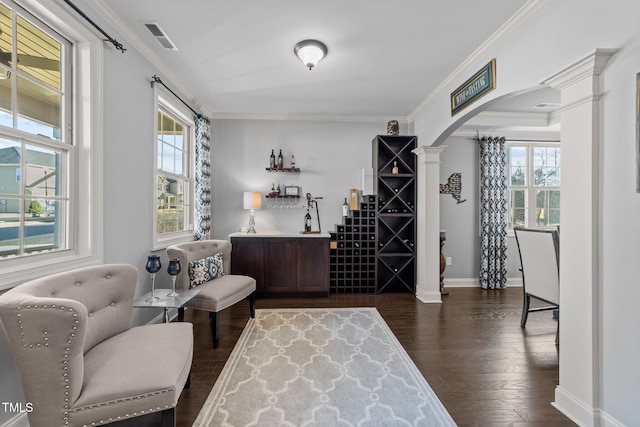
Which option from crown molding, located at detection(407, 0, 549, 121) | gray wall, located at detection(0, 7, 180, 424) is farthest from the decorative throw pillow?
crown molding, located at detection(407, 0, 549, 121)

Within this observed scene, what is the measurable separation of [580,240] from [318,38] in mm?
2435

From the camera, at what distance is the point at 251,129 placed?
15.1ft

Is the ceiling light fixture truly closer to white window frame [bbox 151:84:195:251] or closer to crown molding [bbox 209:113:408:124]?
white window frame [bbox 151:84:195:251]

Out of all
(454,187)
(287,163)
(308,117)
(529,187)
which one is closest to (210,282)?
(287,163)

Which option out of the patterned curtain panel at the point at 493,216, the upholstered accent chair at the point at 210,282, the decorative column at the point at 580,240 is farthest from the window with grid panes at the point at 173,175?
the patterned curtain panel at the point at 493,216

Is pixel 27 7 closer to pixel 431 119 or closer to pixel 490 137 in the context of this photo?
pixel 431 119

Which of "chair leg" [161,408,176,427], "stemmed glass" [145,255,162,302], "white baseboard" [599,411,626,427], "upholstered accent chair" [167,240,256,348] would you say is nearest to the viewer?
"chair leg" [161,408,176,427]

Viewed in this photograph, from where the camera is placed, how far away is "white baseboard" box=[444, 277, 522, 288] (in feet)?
15.8

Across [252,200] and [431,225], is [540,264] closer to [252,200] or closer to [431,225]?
[431,225]

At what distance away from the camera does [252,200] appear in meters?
4.29

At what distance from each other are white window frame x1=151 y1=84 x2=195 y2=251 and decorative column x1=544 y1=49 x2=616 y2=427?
3.39 metres

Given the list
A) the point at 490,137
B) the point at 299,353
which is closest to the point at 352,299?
the point at 299,353

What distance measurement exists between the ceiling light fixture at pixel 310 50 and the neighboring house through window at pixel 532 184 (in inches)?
152

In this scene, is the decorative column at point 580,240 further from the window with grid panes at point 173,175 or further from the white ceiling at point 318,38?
the window with grid panes at point 173,175
